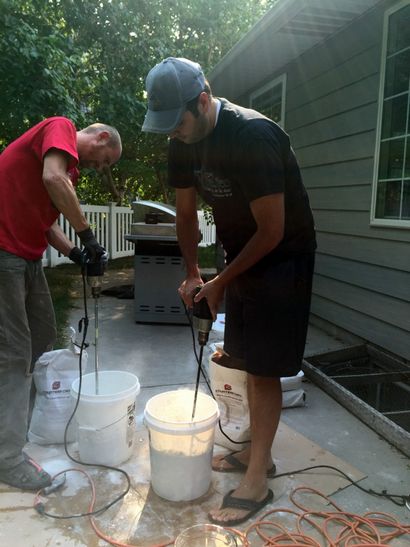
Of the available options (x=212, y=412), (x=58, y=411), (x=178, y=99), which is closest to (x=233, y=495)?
(x=212, y=412)

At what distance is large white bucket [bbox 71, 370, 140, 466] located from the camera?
7.09 feet

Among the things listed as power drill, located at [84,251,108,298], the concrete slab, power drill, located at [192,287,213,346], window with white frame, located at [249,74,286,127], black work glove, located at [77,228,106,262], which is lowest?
the concrete slab

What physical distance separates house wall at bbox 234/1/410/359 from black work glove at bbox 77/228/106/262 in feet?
7.40

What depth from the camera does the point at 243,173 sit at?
1731mm

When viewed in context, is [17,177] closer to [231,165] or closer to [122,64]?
[231,165]

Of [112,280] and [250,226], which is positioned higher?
[250,226]

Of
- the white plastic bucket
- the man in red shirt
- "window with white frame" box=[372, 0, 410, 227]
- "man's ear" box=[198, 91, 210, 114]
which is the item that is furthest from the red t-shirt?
"window with white frame" box=[372, 0, 410, 227]

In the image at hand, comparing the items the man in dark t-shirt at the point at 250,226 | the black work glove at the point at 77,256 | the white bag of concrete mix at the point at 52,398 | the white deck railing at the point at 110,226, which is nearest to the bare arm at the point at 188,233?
the man in dark t-shirt at the point at 250,226

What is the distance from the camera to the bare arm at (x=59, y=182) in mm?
1986

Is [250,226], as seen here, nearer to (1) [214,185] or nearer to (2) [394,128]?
(1) [214,185]

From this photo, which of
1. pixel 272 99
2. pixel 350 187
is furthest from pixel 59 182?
pixel 272 99

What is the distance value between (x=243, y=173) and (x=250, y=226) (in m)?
0.27

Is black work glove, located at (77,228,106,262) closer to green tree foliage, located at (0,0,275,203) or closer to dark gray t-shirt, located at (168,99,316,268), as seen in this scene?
dark gray t-shirt, located at (168,99,316,268)

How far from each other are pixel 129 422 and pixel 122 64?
23.6 feet
